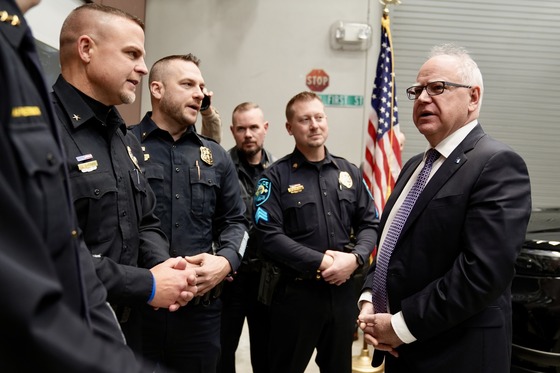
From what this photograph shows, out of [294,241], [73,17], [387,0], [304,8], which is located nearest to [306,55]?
[304,8]

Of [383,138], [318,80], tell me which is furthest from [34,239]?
[318,80]

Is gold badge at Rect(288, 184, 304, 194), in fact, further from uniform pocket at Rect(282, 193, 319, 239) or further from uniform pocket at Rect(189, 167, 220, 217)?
uniform pocket at Rect(189, 167, 220, 217)

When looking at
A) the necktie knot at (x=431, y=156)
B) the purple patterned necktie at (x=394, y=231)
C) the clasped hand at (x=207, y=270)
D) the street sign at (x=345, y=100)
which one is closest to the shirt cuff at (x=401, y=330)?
the purple patterned necktie at (x=394, y=231)

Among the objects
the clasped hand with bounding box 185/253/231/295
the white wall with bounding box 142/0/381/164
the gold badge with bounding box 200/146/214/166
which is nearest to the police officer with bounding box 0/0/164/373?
the clasped hand with bounding box 185/253/231/295

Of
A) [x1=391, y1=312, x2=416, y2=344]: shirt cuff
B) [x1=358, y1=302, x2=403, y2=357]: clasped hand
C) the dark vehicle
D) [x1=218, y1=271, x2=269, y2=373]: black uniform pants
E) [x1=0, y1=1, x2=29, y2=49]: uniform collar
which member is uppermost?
[x1=0, y1=1, x2=29, y2=49]: uniform collar

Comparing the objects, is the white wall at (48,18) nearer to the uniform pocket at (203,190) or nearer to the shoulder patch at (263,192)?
the uniform pocket at (203,190)

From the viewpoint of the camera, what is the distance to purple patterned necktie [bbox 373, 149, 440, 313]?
1.71 meters

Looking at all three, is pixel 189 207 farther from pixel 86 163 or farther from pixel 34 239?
pixel 34 239

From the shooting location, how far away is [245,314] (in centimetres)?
285

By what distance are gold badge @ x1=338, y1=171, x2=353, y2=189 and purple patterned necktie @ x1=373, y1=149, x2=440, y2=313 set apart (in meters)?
0.79

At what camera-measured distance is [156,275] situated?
150cm

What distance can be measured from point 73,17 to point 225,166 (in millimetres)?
916

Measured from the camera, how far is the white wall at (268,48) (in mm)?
4781

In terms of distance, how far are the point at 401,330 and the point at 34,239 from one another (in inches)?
50.0
